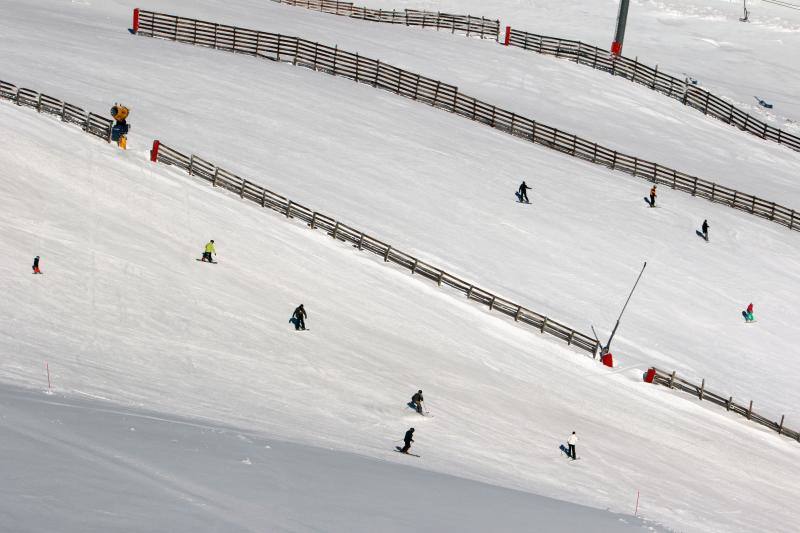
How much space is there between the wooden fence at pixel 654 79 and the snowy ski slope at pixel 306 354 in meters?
32.8

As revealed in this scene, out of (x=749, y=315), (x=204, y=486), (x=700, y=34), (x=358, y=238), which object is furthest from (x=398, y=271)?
(x=700, y=34)

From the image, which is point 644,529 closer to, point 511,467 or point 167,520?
point 511,467

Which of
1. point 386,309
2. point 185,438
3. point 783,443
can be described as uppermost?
point 185,438

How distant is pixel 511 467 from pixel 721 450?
33.0 feet

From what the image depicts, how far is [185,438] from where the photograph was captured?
921 inches

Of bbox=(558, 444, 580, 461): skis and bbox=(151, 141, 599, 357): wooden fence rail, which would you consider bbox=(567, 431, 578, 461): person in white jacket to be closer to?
bbox=(558, 444, 580, 461): skis

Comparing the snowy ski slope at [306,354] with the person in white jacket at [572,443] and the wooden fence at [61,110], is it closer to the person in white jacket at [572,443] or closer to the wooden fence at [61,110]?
the person in white jacket at [572,443]

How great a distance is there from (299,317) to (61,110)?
17677 mm

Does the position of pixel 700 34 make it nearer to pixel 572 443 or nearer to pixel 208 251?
pixel 208 251

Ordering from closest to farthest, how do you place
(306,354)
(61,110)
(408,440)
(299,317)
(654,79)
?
1. (408,440)
2. (306,354)
3. (299,317)
4. (61,110)
5. (654,79)

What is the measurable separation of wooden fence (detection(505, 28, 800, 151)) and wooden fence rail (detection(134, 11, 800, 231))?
1196cm

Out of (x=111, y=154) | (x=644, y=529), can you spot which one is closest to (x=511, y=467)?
(x=644, y=529)

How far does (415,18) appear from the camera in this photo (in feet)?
250

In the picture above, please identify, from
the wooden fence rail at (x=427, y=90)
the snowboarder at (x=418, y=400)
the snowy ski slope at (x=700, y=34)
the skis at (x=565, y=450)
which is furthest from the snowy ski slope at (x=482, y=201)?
the snowy ski slope at (x=700, y=34)
